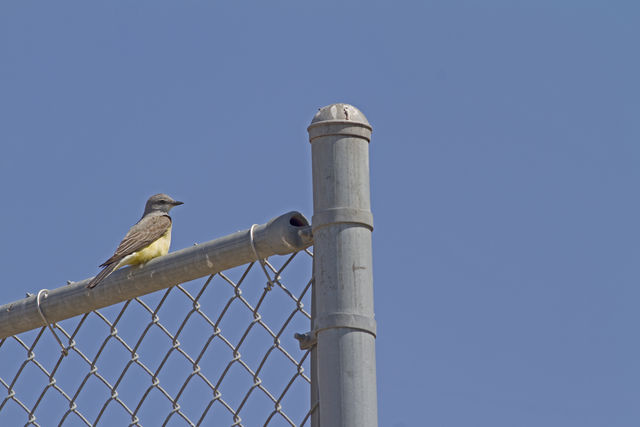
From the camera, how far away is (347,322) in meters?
2.68

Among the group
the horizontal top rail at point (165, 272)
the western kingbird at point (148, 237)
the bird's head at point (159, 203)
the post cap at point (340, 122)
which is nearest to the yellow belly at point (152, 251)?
the western kingbird at point (148, 237)

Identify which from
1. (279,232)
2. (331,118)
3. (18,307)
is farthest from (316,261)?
(18,307)

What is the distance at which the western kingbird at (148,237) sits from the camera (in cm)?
508

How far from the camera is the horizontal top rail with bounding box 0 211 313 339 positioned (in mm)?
2941

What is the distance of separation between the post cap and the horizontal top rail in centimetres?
25

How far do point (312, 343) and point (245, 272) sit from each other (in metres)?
0.36

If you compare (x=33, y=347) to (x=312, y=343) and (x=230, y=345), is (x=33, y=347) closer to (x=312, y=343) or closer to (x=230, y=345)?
(x=230, y=345)

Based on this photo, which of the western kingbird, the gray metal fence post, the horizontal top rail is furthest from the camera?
the western kingbird

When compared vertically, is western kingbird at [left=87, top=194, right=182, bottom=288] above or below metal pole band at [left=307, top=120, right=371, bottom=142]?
above

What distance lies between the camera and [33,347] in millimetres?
3627

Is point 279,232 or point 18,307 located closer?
point 279,232

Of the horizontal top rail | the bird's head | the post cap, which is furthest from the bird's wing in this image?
the post cap

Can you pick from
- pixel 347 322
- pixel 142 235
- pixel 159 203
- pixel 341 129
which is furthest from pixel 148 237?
pixel 347 322

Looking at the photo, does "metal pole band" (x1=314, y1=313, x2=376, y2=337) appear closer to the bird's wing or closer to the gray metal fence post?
the gray metal fence post
